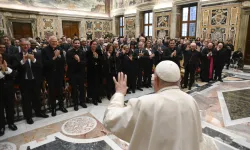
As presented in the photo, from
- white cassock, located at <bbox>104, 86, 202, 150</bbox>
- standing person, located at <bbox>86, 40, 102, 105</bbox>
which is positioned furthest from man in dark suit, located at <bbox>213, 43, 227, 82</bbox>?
white cassock, located at <bbox>104, 86, 202, 150</bbox>

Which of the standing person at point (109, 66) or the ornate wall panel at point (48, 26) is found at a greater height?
the ornate wall panel at point (48, 26)

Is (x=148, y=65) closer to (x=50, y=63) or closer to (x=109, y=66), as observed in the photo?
(x=109, y=66)

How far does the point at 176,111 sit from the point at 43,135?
10.3 ft

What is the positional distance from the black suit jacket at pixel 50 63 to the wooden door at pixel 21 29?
38.4 ft

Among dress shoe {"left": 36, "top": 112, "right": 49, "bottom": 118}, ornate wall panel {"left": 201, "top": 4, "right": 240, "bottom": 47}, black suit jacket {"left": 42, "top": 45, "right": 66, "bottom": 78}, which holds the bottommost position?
dress shoe {"left": 36, "top": 112, "right": 49, "bottom": 118}

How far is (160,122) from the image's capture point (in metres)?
1.36

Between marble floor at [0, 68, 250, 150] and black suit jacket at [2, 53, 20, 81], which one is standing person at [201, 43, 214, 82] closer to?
marble floor at [0, 68, 250, 150]

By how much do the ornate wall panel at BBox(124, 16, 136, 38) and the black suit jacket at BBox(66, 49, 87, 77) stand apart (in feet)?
43.4

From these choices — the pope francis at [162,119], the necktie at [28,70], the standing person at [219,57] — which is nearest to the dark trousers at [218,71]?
the standing person at [219,57]

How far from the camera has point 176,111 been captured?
138cm

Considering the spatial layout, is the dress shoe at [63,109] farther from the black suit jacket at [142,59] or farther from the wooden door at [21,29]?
the wooden door at [21,29]

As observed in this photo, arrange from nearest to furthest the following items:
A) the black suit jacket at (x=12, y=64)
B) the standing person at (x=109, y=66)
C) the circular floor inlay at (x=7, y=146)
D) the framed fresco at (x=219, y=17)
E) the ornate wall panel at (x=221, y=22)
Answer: the circular floor inlay at (x=7, y=146) < the black suit jacket at (x=12, y=64) < the standing person at (x=109, y=66) < the ornate wall panel at (x=221, y=22) < the framed fresco at (x=219, y=17)

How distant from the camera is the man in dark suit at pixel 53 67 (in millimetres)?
4176

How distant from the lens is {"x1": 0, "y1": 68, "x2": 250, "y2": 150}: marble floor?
3.19 m
